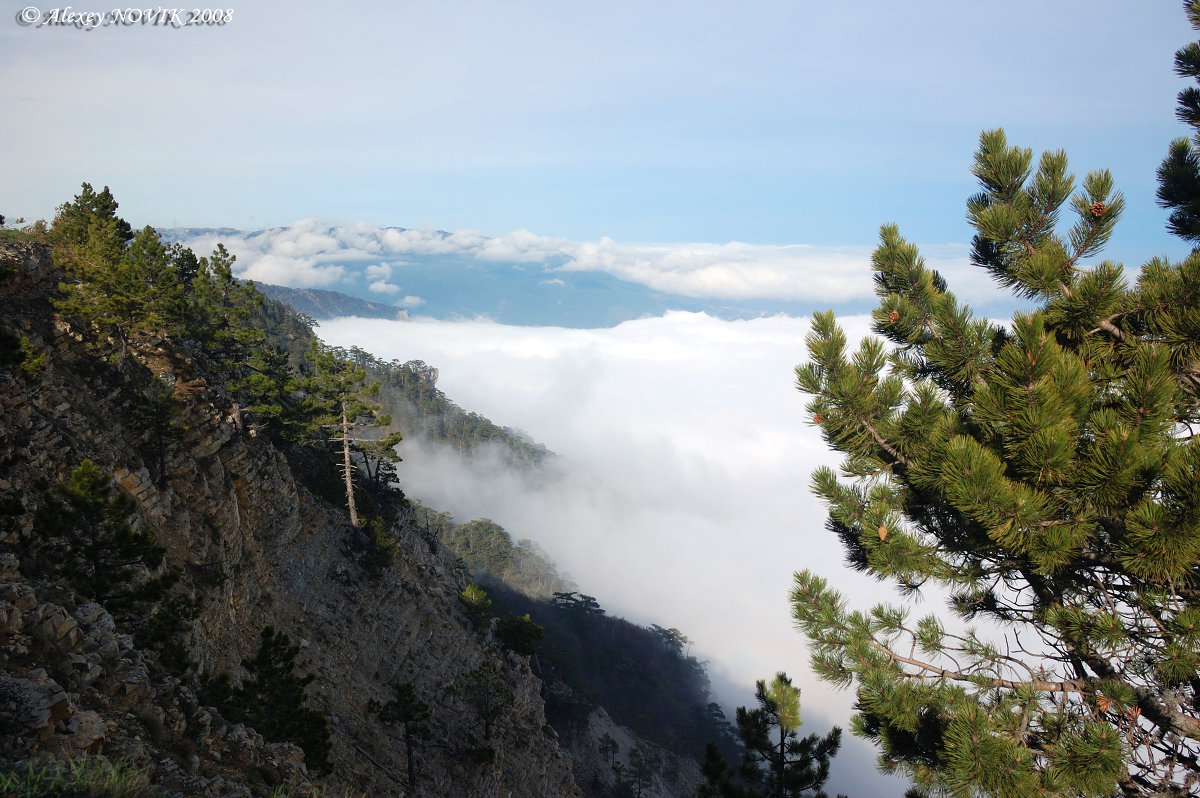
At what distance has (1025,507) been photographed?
16.8 ft

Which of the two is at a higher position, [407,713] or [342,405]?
[342,405]

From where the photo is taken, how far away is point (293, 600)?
73.6 ft

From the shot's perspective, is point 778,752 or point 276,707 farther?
point 276,707

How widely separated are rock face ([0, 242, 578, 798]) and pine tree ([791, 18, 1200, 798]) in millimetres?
7445

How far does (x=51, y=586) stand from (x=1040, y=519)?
12651 mm

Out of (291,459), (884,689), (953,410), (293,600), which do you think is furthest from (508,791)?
(953,410)

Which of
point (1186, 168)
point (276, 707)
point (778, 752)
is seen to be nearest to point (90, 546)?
point (276, 707)

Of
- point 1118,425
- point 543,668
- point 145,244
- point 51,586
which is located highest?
point 145,244

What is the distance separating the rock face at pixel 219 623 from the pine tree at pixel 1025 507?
7445 millimetres

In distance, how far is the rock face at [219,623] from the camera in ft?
24.6

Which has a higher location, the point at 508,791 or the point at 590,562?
the point at 508,791

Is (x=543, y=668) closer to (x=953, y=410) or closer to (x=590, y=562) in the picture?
(x=953, y=410)

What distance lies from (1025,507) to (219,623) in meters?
18.6

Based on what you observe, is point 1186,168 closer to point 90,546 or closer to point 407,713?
point 90,546
